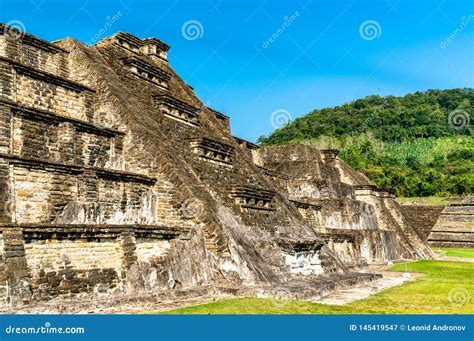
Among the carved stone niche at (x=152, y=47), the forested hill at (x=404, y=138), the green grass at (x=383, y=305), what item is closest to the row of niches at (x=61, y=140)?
the green grass at (x=383, y=305)

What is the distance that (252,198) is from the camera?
12.8m

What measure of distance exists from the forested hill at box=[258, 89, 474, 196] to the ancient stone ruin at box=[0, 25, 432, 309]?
3896 centimetres

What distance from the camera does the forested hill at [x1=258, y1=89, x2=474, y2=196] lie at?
51.1m

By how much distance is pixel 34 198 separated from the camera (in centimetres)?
918

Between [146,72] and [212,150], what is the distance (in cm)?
382

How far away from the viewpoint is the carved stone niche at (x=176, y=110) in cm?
1434

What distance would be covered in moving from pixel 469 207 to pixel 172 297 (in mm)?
32450

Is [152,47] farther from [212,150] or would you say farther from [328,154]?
[328,154]

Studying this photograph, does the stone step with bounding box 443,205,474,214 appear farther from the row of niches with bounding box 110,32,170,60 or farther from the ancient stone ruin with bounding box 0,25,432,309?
the row of niches with bounding box 110,32,170,60

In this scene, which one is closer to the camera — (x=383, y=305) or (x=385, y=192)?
(x=383, y=305)

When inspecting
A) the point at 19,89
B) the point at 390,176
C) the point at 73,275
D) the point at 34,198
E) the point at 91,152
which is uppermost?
the point at 390,176

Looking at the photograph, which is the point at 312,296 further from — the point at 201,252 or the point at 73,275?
the point at 73,275

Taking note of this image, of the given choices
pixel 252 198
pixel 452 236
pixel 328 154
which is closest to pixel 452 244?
pixel 452 236

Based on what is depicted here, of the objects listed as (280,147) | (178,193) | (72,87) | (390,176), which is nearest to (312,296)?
(178,193)
